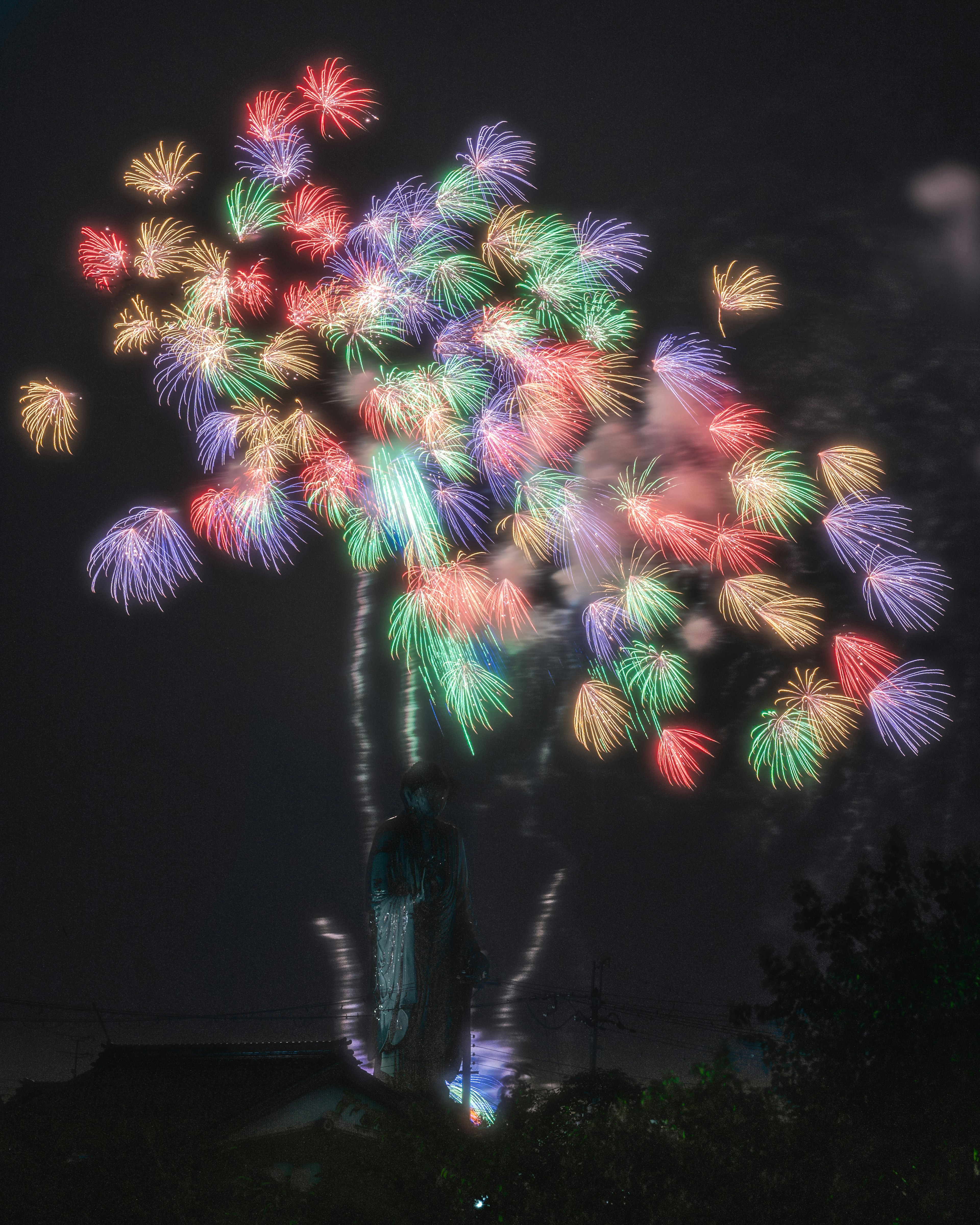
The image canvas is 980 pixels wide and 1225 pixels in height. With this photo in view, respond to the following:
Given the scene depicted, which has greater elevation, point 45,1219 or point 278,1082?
point 45,1219

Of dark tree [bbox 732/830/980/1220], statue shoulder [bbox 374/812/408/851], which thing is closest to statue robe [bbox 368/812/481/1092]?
statue shoulder [bbox 374/812/408/851]

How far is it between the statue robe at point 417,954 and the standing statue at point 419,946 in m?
0.01

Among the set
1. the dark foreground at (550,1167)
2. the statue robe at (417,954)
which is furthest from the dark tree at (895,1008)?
the statue robe at (417,954)

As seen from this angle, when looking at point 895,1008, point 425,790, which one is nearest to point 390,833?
point 425,790

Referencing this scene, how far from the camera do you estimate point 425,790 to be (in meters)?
24.3

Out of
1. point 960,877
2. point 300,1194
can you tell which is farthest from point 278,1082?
point 300,1194

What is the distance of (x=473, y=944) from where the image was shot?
24.6 meters

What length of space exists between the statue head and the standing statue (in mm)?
15

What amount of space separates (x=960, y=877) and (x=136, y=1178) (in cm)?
1623

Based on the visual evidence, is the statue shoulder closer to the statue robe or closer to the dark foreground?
the statue robe

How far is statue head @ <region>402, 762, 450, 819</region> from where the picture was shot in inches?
956

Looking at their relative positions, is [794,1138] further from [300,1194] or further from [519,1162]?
[300,1194]

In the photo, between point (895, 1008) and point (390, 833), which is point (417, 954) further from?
point (895, 1008)

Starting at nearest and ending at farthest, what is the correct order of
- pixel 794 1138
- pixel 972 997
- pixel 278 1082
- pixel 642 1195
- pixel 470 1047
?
1. pixel 642 1195
2. pixel 794 1138
3. pixel 972 997
4. pixel 470 1047
5. pixel 278 1082
